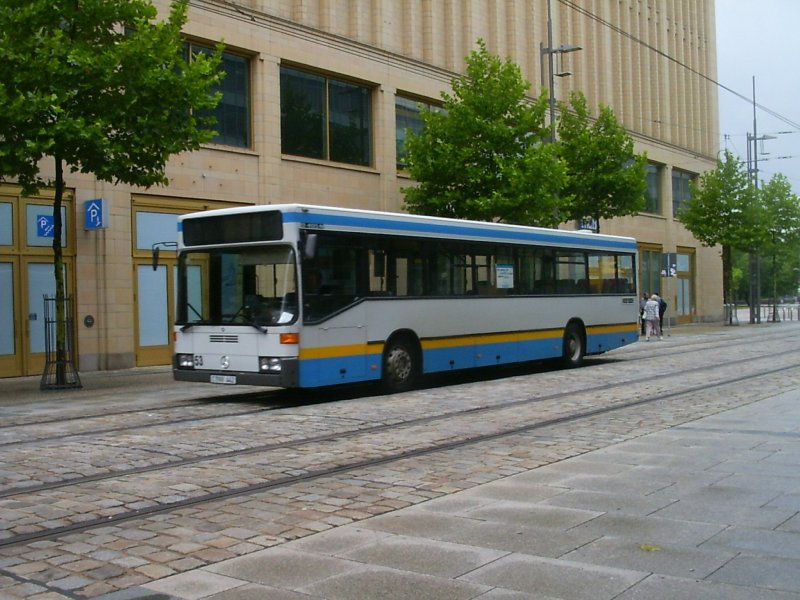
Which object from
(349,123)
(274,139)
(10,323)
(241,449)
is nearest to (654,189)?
(349,123)

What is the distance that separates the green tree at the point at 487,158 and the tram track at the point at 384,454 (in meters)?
11.2

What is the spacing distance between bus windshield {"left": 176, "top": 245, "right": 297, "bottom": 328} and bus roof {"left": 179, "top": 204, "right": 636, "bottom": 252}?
551 mm

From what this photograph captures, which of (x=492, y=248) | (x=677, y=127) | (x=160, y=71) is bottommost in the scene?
(x=492, y=248)

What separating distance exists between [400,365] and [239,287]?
313 centimetres

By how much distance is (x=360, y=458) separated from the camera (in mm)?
9203

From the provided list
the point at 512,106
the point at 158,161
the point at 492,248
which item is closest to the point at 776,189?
the point at 512,106

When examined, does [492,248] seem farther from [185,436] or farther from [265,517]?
[265,517]

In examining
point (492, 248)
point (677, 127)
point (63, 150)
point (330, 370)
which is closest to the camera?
point (330, 370)

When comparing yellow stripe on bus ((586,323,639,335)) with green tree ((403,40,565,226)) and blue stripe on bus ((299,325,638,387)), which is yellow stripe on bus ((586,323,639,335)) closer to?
blue stripe on bus ((299,325,638,387))

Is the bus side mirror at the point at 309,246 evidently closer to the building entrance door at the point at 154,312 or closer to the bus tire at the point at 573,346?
the bus tire at the point at 573,346

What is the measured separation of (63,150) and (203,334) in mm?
4576

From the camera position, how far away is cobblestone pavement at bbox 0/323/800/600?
6.01 metres

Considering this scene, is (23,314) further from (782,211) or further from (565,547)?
(782,211)

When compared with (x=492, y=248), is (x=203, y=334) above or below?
below
